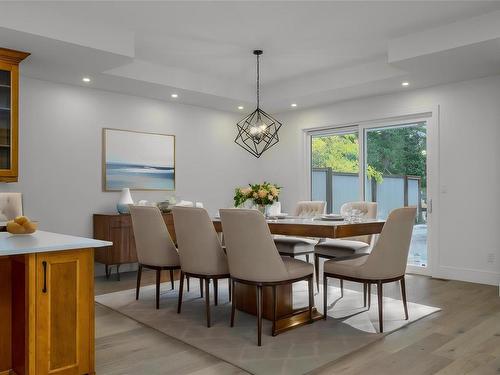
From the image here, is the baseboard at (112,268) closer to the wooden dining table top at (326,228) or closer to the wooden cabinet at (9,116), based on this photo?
the wooden cabinet at (9,116)

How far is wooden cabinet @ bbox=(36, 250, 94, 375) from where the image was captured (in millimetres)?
2113

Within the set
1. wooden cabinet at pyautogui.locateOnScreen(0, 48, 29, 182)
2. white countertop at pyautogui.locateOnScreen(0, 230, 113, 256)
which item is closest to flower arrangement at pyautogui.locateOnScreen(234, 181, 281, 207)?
white countertop at pyautogui.locateOnScreen(0, 230, 113, 256)

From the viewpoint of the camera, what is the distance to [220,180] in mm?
6719

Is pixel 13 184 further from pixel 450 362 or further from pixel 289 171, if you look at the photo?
pixel 450 362

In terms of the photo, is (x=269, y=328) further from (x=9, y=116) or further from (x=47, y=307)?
(x=9, y=116)

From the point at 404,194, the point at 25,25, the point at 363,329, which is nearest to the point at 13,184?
the point at 25,25

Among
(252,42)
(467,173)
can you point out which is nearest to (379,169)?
(467,173)

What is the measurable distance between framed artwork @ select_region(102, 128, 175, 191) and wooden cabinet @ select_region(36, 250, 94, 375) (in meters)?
3.35

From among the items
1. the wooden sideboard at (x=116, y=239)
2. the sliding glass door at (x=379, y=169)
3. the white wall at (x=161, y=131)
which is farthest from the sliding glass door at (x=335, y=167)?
the wooden sideboard at (x=116, y=239)

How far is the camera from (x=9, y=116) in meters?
4.09

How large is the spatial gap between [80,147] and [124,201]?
83 cm

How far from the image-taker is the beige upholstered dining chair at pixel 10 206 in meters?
4.37

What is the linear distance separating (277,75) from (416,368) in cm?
416

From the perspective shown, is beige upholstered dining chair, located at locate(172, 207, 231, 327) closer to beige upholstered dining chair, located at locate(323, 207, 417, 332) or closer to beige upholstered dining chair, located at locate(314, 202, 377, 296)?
beige upholstered dining chair, located at locate(323, 207, 417, 332)
